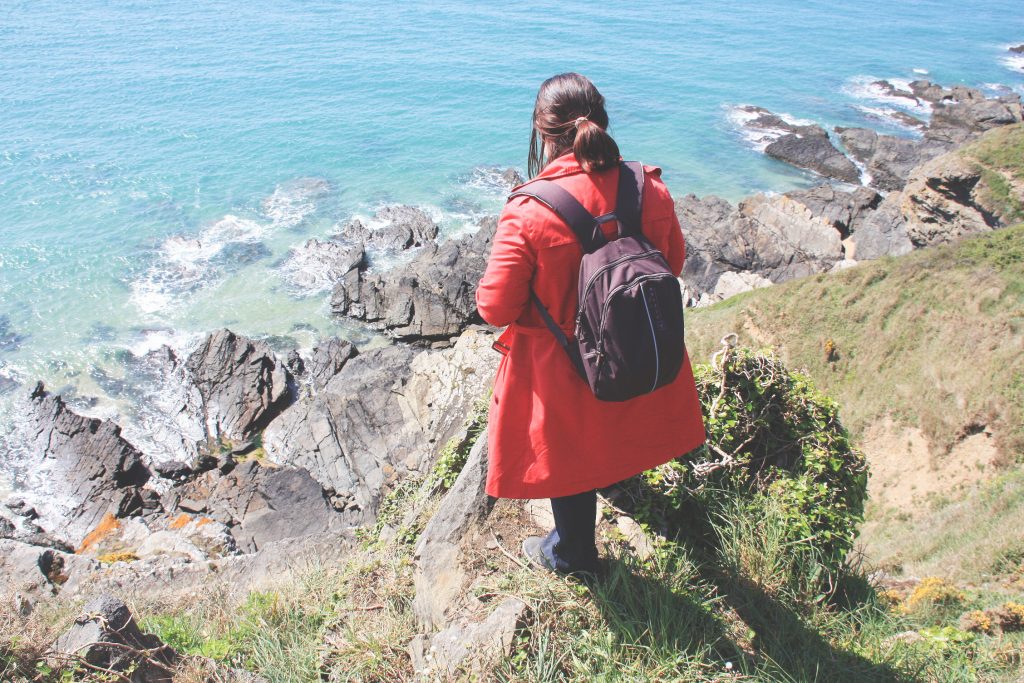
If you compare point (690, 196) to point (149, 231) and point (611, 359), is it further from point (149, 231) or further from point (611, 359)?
point (611, 359)

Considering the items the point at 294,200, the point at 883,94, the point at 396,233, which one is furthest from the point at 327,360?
→ the point at 883,94

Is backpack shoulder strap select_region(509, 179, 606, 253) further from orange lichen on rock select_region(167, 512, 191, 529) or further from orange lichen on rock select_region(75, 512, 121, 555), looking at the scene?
orange lichen on rock select_region(75, 512, 121, 555)

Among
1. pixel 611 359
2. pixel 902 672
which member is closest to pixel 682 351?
pixel 611 359

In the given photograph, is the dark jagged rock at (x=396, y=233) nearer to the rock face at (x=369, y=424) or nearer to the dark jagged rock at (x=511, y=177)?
the dark jagged rock at (x=511, y=177)

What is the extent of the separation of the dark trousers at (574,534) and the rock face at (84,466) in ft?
45.3

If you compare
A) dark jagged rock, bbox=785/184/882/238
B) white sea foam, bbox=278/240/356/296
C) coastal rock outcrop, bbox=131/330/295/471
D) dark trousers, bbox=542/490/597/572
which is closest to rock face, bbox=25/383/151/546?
coastal rock outcrop, bbox=131/330/295/471

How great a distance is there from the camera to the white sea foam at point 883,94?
43.2 meters

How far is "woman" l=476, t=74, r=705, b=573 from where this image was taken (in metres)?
2.56

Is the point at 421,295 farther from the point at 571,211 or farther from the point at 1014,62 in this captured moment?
the point at 1014,62

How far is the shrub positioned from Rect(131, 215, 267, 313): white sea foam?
71.1ft

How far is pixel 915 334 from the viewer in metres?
15.2

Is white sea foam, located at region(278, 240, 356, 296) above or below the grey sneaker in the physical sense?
below

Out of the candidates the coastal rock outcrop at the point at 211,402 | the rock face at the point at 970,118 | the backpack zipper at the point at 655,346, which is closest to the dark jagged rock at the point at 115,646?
the backpack zipper at the point at 655,346

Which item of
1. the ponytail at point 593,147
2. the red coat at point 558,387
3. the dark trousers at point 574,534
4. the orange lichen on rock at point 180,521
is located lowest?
the orange lichen on rock at point 180,521
